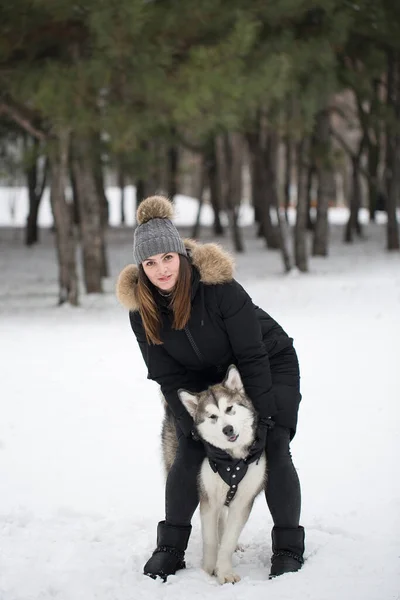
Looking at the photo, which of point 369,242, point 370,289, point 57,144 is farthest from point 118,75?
point 369,242

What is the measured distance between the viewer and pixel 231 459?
4145 millimetres

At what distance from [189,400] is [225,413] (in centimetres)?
20

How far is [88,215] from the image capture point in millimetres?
15492

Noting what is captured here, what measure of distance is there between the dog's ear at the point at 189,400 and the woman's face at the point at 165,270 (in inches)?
20.4

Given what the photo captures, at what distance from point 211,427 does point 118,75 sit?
947cm

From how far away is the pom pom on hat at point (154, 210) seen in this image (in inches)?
173

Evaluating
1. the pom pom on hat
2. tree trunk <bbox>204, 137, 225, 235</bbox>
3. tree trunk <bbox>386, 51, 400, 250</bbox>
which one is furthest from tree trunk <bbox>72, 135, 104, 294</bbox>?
tree trunk <bbox>204, 137, 225, 235</bbox>

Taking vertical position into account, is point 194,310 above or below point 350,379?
above

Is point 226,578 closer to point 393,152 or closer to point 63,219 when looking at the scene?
point 63,219

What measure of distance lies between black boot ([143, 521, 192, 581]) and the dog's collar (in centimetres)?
36

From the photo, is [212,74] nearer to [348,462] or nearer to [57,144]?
[57,144]

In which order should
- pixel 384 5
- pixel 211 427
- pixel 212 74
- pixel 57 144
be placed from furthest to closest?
pixel 384 5 < pixel 57 144 < pixel 212 74 < pixel 211 427

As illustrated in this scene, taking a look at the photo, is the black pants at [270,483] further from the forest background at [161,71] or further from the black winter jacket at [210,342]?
the forest background at [161,71]

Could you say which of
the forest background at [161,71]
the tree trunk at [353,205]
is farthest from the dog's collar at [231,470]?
the tree trunk at [353,205]
